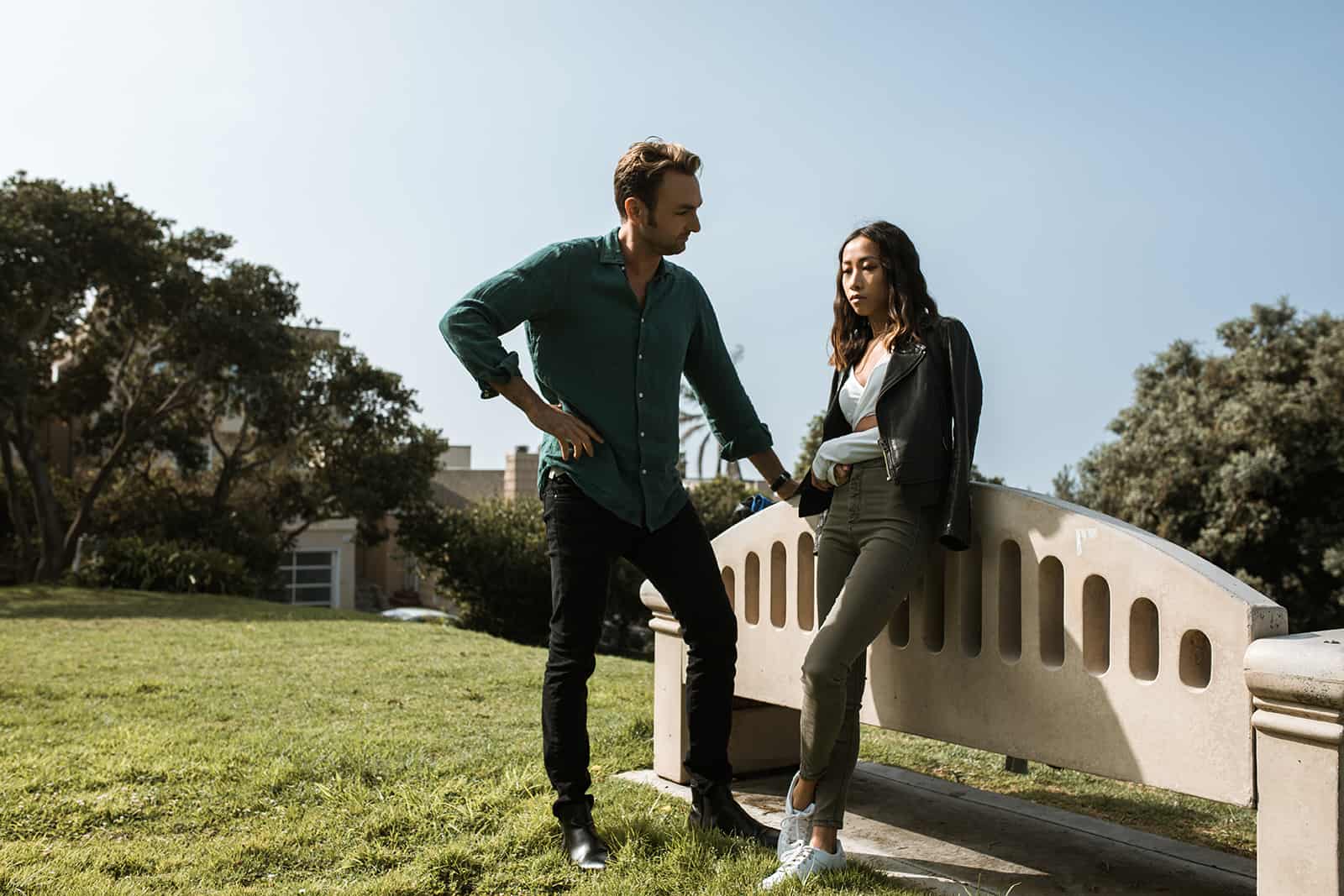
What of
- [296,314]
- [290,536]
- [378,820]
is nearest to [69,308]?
[296,314]

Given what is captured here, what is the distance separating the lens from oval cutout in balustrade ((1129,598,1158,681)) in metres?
2.78

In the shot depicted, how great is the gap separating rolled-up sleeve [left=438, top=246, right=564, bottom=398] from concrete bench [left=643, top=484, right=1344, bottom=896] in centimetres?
111

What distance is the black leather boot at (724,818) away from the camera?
3.33 metres

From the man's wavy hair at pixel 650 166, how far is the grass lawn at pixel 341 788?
187 centimetres

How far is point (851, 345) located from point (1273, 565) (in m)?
16.2

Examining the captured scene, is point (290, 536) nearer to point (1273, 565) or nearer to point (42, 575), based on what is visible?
point (42, 575)

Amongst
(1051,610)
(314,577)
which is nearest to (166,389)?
(314,577)

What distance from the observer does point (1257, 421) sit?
16.8 meters

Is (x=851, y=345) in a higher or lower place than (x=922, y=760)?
higher

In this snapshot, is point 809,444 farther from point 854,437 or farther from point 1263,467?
point 854,437

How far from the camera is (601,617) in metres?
3.36

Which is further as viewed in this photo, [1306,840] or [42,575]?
[42,575]

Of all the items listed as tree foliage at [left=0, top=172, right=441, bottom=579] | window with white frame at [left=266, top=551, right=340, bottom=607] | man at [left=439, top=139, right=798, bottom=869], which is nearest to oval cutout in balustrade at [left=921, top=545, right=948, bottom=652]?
man at [left=439, top=139, right=798, bottom=869]

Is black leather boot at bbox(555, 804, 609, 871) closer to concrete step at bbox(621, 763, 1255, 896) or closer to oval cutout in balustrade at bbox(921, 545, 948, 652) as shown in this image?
concrete step at bbox(621, 763, 1255, 896)
